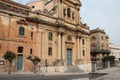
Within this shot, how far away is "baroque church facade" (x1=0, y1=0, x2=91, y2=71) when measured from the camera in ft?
92.0

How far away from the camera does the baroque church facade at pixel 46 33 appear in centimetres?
2803

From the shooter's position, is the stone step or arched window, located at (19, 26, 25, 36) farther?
the stone step

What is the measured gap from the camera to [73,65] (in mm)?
39625

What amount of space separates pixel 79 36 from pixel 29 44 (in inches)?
593

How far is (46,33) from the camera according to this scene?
3419 centimetres

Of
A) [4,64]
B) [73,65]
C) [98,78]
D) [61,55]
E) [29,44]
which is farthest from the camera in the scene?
[73,65]

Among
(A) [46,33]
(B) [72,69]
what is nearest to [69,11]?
(A) [46,33]

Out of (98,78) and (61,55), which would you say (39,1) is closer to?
(61,55)

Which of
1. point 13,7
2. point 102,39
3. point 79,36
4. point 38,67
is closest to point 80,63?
point 79,36

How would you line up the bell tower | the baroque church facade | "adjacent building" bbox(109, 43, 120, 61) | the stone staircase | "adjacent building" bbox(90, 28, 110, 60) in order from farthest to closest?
"adjacent building" bbox(109, 43, 120, 61)
"adjacent building" bbox(90, 28, 110, 60)
the bell tower
the stone staircase
the baroque church facade

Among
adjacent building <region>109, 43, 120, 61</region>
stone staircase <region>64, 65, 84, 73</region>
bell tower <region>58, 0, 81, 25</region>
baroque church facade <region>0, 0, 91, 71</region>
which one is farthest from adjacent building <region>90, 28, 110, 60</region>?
stone staircase <region>64, 65, 84, 73</region>

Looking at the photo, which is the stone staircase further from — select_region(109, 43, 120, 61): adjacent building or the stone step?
select_region(109, 43, 120, 61): adjacent building

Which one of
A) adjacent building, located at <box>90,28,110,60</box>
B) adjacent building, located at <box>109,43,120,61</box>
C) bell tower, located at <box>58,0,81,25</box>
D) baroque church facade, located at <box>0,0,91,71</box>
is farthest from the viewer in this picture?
adjacent building, located at <box>109,43,120,61</box>

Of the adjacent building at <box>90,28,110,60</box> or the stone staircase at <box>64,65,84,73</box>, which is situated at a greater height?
the adjacent building at <box>90,28,110,60</box>
